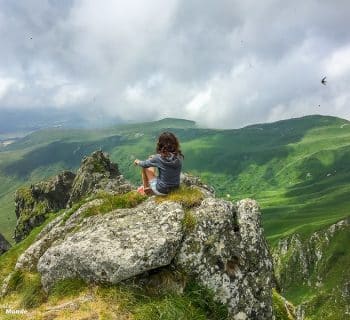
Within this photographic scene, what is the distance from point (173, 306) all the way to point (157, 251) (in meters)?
3.10

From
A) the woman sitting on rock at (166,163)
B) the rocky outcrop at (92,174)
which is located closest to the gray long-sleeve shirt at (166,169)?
the woman sitting on rock at (166,163)

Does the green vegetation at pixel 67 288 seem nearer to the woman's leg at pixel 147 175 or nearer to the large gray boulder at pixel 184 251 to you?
the large gray boulder at pixel 184 251

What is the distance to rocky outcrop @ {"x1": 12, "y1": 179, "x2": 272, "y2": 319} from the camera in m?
20.1

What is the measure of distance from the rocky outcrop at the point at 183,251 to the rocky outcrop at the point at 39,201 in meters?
96.8

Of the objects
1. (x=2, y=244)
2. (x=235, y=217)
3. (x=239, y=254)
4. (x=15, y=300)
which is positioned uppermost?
(x=235, y=217)

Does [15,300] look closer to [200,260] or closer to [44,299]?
[44,299]

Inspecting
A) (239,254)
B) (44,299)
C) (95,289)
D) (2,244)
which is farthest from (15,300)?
(2,244)

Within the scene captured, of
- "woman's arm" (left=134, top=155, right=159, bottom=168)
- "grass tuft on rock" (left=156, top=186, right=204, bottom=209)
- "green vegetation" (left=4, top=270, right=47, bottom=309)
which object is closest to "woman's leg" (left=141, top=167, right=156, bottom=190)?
"woman's arm" (left=134, top=155, right=159, bottom=168)

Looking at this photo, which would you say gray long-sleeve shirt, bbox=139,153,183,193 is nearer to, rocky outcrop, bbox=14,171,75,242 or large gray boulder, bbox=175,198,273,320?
large gray boulder, bbox=175,198,273,320

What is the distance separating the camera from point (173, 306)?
17.4 m

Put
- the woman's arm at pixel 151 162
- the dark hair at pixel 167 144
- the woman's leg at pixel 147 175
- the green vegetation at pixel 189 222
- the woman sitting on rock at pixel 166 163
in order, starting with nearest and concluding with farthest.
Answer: the green vegetation at pixel 189 222 → the dark hair at pixel 167 144 → the woman sitting on rock at pixel 166 163 → the woman's arm at pixel 151 162 → the woman's leg at pixel 147 175

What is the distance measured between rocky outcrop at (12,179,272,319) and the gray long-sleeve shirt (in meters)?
1.94

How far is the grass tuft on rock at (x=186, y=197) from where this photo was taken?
2356 centimetres

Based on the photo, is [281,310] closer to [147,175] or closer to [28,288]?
[147,175]
